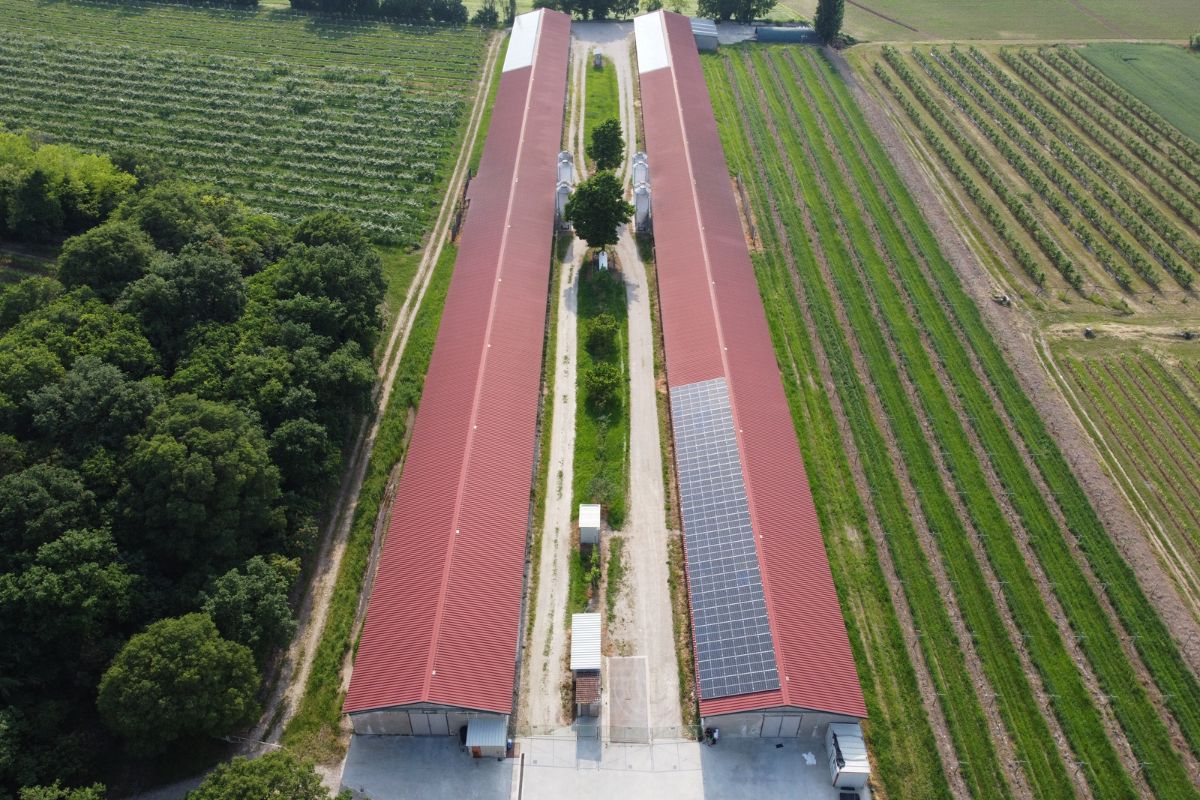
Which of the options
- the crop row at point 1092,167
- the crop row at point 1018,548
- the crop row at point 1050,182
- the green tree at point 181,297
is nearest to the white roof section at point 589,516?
the crop row at point 1018,548

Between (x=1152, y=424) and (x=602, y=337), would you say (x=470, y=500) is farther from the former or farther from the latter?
(x=1152, y=424)

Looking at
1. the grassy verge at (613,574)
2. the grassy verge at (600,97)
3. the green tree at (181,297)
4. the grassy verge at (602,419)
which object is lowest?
the grassy verge at (613,574)

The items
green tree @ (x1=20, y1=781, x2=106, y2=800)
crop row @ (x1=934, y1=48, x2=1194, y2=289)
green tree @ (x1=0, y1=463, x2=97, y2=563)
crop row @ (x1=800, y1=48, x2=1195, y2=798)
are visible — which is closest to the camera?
green tree @ (x1=20, y1=781, x2=106, y2=800)

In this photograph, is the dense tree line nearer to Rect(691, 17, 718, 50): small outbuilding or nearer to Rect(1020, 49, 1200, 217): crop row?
Rect(691, 17, 718, 50): small outbuilding

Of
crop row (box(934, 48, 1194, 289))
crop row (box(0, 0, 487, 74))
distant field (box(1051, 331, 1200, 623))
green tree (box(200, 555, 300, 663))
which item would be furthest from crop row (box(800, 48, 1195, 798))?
crop row (box(0, 0, 487, 74))

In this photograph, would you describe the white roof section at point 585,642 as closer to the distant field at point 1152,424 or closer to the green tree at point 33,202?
the distant field at point 1152,424

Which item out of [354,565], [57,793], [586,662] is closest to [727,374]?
[586,662]
